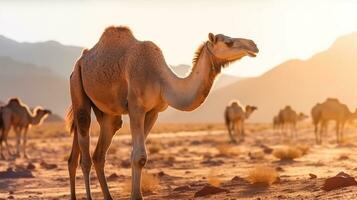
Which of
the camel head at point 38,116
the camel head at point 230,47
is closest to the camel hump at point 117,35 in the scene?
the camel head at point 230,47

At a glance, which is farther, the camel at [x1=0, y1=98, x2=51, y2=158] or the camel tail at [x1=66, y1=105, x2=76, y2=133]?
the camel at [x1=0, y1=98, x2=51, y2=158]

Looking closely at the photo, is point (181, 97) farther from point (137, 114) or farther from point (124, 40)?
point (124, 40)

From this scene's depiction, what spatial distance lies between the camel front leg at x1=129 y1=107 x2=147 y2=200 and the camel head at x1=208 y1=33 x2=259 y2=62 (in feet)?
3.97

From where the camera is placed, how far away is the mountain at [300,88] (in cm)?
17550

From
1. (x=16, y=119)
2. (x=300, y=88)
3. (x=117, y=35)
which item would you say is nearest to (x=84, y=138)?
(x=117, y=35)

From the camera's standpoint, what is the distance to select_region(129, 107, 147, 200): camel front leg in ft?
27.1

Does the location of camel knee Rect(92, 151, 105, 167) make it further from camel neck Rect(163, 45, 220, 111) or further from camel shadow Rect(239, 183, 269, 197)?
camel shadow Rect(239, 183, 269, 197)

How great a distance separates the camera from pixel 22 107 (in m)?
28.0

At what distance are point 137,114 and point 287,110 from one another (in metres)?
41.8

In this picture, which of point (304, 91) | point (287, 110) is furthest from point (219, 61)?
point (304, 91)

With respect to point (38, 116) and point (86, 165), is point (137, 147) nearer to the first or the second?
point (86, 165)

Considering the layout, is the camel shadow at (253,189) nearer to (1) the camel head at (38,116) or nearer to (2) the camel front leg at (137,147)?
(2) the camel front leg at (137,147)

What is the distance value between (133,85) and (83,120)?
62.4 inches

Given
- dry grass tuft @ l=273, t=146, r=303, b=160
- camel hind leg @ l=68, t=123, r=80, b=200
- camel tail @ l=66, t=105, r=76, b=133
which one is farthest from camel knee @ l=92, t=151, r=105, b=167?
dry grass tuft @ l=273, t=146, r=303, b=160
